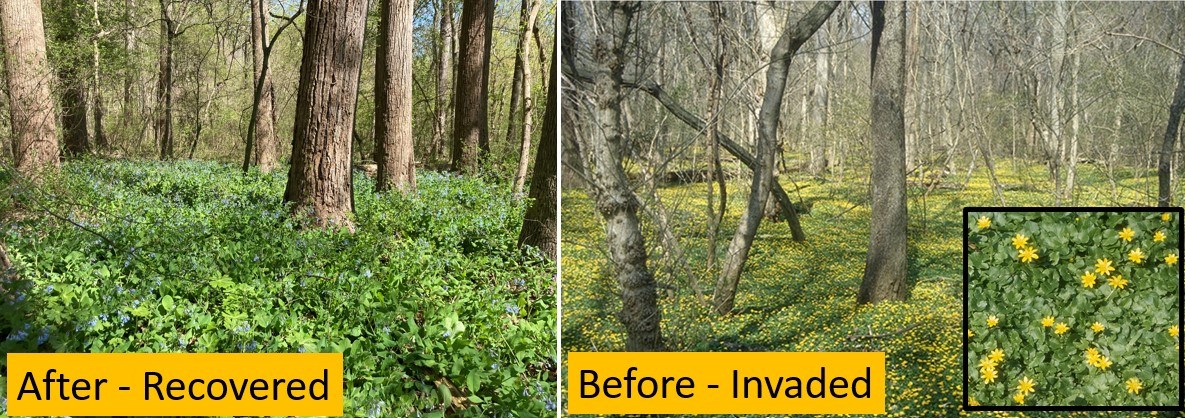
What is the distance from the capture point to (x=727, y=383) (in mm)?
3287

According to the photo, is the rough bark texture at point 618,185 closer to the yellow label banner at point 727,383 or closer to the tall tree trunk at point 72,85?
the yellow label banner at point 727,383

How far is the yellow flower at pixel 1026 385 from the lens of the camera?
2.97m

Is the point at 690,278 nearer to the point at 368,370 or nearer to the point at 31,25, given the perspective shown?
the point at 368,370

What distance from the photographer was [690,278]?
11.0 ft

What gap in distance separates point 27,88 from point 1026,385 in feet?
31.8

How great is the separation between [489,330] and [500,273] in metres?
1.06

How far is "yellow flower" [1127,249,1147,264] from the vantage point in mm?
2969

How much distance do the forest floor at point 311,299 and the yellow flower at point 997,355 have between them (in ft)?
5.91

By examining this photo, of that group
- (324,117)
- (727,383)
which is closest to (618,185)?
(727,383)

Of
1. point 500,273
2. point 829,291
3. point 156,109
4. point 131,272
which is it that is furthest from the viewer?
point 156,109

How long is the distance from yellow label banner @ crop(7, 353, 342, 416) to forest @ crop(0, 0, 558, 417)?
0.39ft

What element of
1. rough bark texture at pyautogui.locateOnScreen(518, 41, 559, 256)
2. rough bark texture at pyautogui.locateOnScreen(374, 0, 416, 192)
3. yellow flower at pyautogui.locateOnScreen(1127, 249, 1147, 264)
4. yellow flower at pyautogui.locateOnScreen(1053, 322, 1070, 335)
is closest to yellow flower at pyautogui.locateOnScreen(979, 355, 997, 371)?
yellow flower at pyautogui.locateOnScreen(1053, 322, 1070, 335)

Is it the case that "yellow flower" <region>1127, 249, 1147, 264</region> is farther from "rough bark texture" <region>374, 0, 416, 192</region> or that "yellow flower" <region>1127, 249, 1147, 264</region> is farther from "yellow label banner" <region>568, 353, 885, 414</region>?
"rough bark texture" <region>374, 0, 416, 192</region>

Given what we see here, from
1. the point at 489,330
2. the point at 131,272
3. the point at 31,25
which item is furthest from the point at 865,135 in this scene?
the point at 31,25
